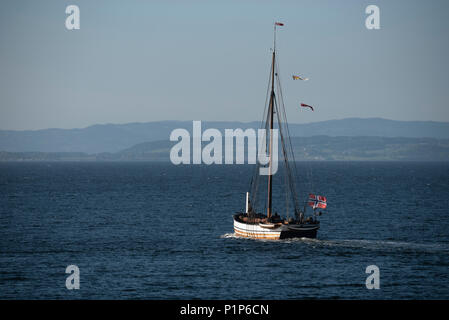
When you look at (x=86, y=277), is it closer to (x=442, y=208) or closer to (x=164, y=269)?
(x=164, y=269)

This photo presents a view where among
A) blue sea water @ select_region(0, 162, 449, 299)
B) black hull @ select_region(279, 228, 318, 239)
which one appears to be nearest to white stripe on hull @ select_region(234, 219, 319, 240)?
black hull @ select_region(279, 228, 318, 239)

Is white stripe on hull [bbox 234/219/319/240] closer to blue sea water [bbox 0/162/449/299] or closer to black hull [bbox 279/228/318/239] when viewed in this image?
black hull [bbox 279/228/318/239]

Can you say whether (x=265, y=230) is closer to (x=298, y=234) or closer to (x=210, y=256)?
(x=298, y=234)

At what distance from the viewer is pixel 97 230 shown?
8856 centimetres

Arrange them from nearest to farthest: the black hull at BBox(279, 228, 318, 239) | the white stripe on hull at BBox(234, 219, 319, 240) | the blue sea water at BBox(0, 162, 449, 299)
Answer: the blue sea water at BBox(0, 162, 449, 299), the white stripe on hull at BBox(234, 219, 319, 240), the black hull at BBox(279, 228, 318, 239)

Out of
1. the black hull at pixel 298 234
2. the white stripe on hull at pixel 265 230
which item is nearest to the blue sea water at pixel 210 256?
the black hull at pixel 298 234

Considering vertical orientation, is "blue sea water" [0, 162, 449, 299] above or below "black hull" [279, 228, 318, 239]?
below

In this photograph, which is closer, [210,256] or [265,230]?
[210,256]

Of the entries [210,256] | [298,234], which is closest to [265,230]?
[298,234]

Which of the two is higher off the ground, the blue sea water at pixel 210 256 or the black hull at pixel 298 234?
the black hull at pixel 298 234

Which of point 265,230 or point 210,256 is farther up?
point 265,230

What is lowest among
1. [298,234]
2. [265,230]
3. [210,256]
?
[210,256]

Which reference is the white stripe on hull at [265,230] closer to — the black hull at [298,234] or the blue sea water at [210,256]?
the black hull at [298,234]
